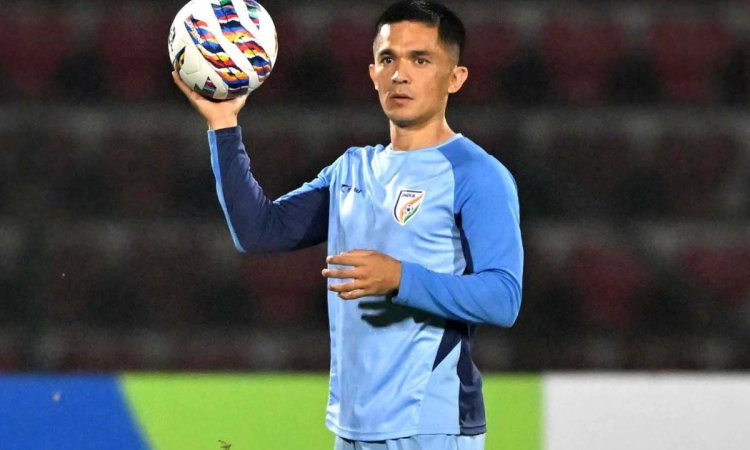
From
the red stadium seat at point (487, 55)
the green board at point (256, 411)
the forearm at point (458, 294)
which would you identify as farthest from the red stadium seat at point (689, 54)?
the forearm at point (458, 294)

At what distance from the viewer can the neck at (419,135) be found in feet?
6.81

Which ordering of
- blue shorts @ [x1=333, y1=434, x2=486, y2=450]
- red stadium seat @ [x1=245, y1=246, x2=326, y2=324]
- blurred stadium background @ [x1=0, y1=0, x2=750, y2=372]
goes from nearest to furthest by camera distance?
blue shorts @ [x1=333, y1=434, x2=486, y2=450] → blurred stadium background @ [x1=0, y1=0, x2=750, y2=372] → red stadium seat @ [x1=245, y1=246, x2=326, y2=324]

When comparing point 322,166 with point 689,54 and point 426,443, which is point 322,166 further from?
point 426,443

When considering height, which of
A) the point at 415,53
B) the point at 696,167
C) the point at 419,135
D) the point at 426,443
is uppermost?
the point at 415,53

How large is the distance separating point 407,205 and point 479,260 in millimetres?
142

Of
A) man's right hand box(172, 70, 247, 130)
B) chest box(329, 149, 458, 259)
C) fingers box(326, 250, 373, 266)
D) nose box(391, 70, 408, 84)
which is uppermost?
nose box(391, 70, 408, 84)

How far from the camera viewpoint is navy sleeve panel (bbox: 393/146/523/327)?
1877 mm

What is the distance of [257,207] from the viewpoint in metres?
2.13

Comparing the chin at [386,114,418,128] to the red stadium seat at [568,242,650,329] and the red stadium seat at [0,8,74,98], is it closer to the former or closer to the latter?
the red stadium seat at [568,242,650,329]

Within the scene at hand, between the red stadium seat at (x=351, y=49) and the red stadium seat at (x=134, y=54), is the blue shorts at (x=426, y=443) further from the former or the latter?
the red stadium seat at (x=134, y=54)

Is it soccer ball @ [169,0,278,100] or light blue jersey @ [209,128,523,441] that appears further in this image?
soccer ball @ [169,0,278,100]

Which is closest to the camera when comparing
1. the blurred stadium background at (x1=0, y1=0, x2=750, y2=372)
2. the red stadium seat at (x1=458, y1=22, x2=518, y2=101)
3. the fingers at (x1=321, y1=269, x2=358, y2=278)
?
the fingers at (x1=321, y1=269, x2=358, y2=278)

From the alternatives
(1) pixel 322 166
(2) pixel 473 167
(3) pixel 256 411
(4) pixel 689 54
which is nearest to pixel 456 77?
(2) pixel 473 167

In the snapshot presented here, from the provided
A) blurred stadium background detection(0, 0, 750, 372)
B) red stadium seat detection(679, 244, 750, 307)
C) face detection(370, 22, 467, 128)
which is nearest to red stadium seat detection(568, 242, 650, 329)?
blurred stadium background detection(0, 0, 750, 372)
